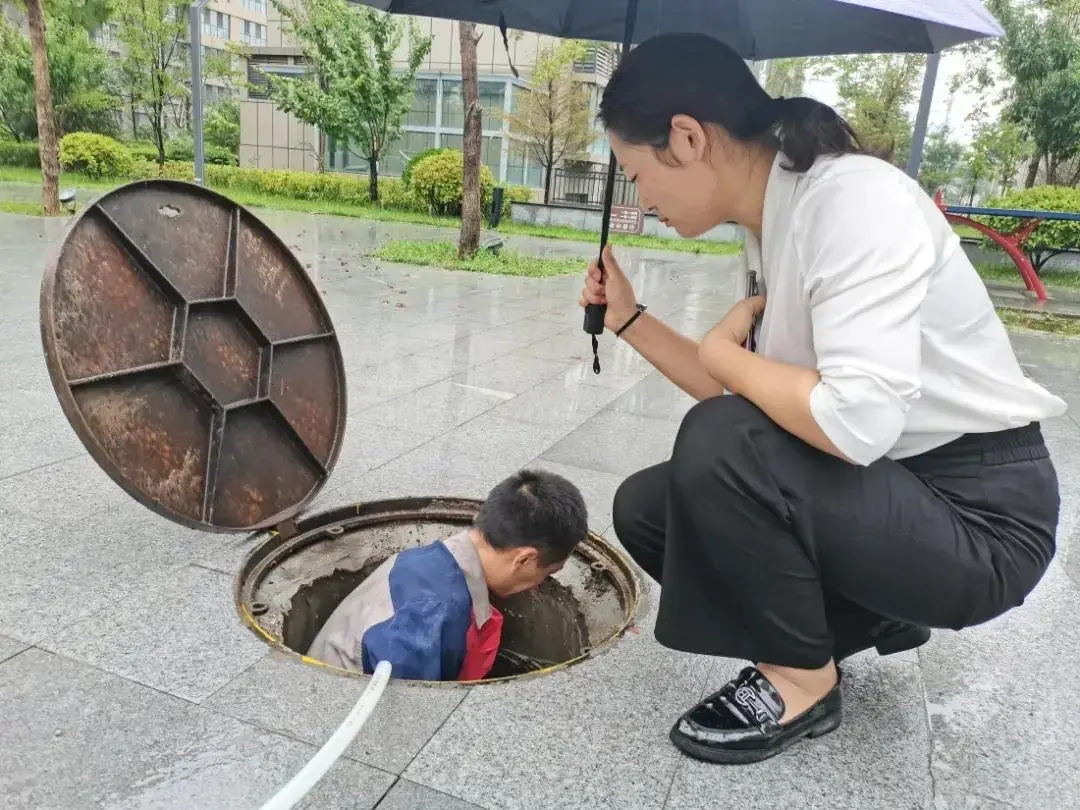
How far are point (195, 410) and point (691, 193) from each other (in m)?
1.53

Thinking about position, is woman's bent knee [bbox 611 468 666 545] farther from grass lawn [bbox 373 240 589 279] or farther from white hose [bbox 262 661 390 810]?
grass lawn [bbox 373 240 589 279]

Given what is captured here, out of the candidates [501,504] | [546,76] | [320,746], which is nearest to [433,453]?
[501,504]

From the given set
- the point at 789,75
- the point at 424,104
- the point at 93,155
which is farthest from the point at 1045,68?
the point at 93,155

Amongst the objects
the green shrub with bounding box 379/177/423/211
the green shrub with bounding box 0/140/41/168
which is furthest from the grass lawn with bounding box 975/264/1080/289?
the green shrub with bounding box 0/140/41/168

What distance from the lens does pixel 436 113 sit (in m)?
29.2

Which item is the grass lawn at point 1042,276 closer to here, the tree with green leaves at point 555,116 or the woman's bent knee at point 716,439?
the tree with green leaves at point 555,116

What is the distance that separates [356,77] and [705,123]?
21.1 meters

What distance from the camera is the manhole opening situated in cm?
246

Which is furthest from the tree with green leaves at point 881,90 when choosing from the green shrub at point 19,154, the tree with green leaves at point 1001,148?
the green shrub at point 19,154

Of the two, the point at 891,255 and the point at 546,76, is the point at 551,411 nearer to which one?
the point at 891,255

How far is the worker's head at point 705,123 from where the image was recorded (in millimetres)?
1594

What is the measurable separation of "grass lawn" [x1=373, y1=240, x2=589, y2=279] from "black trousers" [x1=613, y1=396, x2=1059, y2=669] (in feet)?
29.1

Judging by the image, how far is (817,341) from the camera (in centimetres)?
146

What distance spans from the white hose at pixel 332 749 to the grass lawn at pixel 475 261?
882cm
